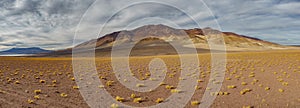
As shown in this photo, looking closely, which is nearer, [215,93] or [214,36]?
[215,93]

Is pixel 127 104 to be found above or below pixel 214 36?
below

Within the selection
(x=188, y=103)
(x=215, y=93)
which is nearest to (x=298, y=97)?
(x=215, y=93)

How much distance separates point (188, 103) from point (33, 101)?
6.58 m

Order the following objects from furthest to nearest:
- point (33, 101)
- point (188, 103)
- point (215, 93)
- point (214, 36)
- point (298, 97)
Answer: point (214, 36) < point (215, 93) < point (298, 97) < point (188, 103) < point (33, 101)

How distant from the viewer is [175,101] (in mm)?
10719

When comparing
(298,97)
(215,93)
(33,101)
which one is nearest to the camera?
(33,101)

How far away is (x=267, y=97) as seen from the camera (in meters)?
11.3

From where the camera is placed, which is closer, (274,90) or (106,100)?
(106,100)

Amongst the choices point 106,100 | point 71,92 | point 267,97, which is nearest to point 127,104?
point 106,100

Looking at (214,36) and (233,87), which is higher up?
(214,36)

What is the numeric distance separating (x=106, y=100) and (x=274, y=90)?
9.17 meters

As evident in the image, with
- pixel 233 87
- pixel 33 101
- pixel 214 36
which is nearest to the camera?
pixel 33 101

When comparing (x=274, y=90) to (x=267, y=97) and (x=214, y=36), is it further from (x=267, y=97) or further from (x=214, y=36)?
(x=214, y=36)

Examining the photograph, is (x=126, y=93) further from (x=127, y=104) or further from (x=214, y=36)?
(x=214, y=36)
